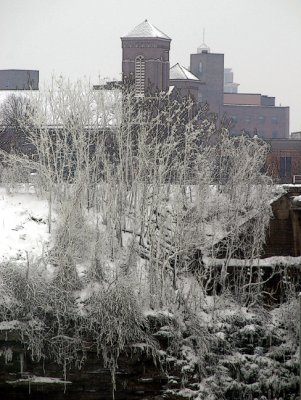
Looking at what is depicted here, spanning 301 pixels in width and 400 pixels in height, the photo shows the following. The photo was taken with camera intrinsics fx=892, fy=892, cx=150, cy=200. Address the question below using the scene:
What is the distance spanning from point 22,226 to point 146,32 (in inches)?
1310

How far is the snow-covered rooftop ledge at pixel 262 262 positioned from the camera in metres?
25.4

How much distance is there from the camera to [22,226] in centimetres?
2620

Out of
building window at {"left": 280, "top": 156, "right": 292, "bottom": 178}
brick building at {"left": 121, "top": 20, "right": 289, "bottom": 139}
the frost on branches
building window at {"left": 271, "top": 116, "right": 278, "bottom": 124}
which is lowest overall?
the frost on branches

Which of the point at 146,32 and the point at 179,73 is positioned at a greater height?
the point at 146,32

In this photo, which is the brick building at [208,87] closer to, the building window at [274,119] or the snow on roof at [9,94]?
the building window at [274,119]

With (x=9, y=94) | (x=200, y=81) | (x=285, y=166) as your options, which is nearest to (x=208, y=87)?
(x=200, y=81)

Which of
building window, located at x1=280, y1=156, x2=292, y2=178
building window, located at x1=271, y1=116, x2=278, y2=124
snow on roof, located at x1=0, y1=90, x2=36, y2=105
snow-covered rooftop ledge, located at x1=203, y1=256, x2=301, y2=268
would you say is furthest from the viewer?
building window, located at x1=271, y1=116, x2=278, y2=124

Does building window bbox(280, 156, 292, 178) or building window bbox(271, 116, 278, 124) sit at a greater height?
building window bbox(271, 116, 278, 124)

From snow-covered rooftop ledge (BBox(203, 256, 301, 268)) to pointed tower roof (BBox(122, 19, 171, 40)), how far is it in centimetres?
3311

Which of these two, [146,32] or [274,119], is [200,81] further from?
[274,119]

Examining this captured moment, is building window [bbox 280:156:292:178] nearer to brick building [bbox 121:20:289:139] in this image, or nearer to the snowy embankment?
brick building [bbox 121:20:289:139]

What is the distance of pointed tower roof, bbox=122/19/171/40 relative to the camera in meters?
56.9

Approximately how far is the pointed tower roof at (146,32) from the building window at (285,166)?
11882 mm

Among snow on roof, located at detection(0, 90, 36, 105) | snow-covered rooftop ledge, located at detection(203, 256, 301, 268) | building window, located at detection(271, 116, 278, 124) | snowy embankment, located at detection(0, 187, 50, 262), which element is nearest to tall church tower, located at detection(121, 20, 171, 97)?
snow on roof, located at detection(0, 90, 36, 105)
